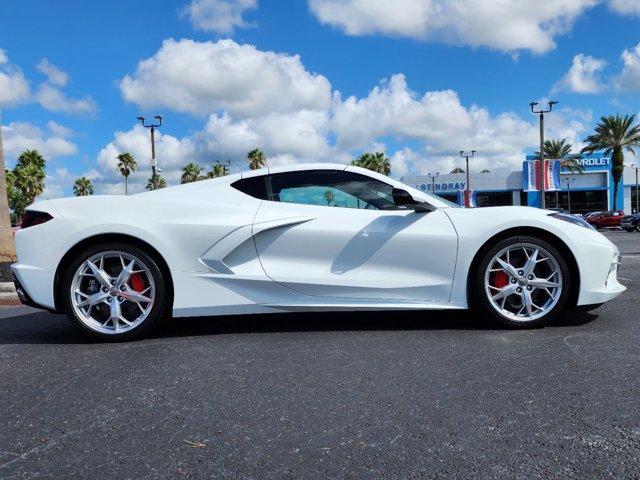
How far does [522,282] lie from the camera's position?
4031 millimetres

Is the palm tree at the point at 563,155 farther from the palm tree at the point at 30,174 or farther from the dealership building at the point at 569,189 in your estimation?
the palm tree at the point at 30,174

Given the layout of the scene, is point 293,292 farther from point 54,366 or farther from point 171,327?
point 54,366

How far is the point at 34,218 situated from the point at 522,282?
3674 millimetres

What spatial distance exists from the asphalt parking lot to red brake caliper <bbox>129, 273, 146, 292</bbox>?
41 centimetres

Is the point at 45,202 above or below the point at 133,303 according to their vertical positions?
above

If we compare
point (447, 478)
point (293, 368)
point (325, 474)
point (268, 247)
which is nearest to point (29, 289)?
point (268, 247)

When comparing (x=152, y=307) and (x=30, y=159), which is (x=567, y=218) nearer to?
(x=152, y=307)

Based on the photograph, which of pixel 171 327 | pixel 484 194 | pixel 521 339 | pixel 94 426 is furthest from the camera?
pixel 484 194

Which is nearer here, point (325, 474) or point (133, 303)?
point (325, 474)

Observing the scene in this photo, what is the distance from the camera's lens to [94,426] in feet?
7.84

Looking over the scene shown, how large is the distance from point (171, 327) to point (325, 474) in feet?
9.55

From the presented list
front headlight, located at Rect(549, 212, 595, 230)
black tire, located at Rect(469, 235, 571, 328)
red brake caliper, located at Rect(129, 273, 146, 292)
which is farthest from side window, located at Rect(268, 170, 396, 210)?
front headlight, located at Rect(549, 212, 595, 230)

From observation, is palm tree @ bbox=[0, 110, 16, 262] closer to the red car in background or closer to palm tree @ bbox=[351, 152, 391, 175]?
the red car in background

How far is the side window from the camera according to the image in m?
4.20
